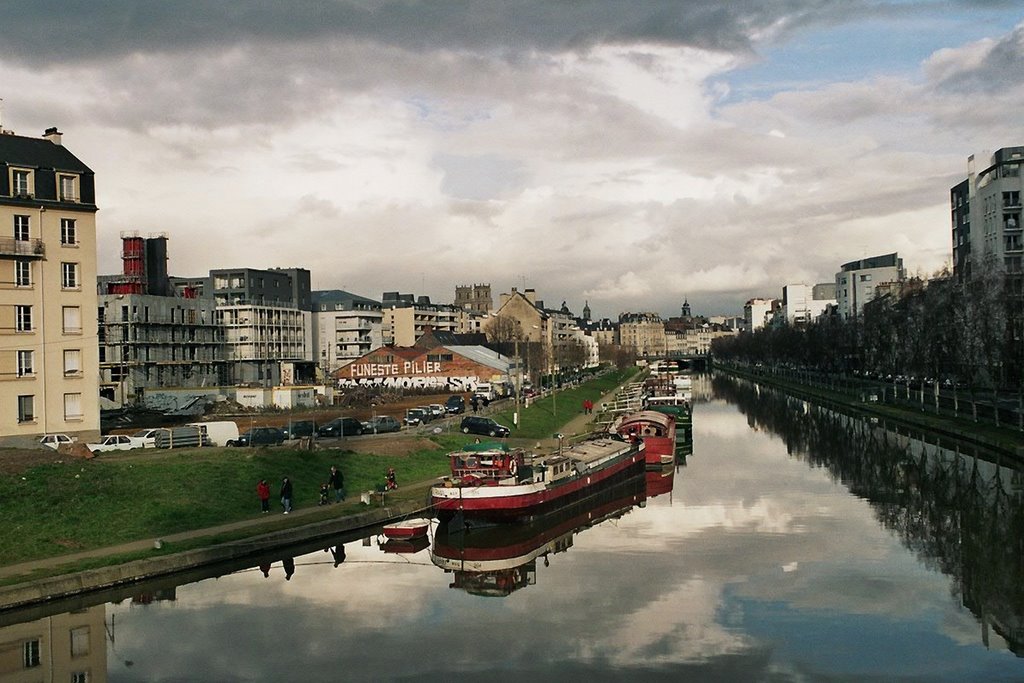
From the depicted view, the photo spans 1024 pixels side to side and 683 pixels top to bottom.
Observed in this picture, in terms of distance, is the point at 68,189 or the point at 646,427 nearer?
the point at 68,189

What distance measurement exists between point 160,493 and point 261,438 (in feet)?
76.0

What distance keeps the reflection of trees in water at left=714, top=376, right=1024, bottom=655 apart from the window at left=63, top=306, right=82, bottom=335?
48366mm

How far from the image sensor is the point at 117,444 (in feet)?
204

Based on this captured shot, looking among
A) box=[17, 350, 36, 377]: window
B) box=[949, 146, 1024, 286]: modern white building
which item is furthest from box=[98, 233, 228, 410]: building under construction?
box=[949, 146, 1024, 286]: modern white building

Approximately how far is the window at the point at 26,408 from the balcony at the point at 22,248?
8631 mm

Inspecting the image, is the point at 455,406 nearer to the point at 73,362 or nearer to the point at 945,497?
the point at 73,362

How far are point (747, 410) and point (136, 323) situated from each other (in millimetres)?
73100

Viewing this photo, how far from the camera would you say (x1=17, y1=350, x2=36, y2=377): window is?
2469 inches

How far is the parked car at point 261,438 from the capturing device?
217 feet

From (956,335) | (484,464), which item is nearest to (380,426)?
(484,464)

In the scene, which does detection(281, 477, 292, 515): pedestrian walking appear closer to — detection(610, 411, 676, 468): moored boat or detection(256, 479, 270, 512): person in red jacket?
detection(256, 479, 270, 512): person in red jacket

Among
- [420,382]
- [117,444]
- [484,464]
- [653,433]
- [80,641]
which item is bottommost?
[80,641]

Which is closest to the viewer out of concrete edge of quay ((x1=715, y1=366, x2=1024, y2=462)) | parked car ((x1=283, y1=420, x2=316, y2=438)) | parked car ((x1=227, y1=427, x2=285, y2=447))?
concrete edge of quay ((x1=715, y1=366, x2=1024, y2=462))

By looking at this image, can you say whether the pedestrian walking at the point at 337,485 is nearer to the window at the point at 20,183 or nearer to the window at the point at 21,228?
the window at the point at 21,228
